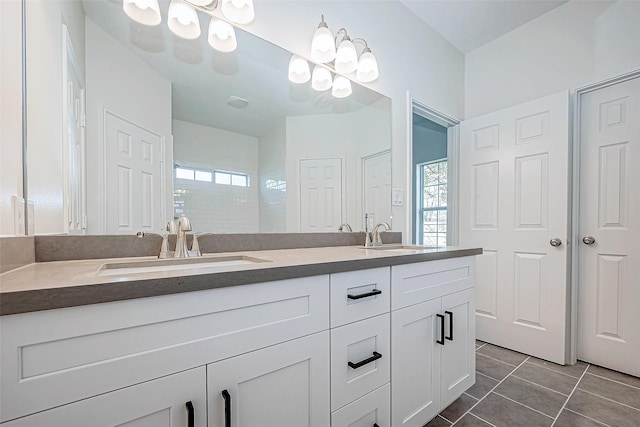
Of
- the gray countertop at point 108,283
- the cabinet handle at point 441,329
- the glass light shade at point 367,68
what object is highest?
the glass light shade at point 367,68

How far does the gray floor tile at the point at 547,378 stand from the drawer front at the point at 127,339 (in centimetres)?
180

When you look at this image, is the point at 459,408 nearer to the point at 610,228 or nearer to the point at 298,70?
the point at 610,228

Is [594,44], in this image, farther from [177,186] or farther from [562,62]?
[177,186]

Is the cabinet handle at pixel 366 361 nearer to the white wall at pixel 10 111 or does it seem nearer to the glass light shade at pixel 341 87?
the white wall at pixel 10 111

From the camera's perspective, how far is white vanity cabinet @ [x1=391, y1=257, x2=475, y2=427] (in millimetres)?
1157

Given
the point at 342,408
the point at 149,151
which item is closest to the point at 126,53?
the point at 149,151

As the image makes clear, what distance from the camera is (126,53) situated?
1111mm

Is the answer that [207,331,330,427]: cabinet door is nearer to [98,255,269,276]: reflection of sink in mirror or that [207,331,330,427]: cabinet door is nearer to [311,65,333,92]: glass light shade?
[98,255,269,276]: reflection of sink in mirror

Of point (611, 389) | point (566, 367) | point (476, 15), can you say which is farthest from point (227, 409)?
point (476, 15)

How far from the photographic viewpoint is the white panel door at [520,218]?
6.61 ft

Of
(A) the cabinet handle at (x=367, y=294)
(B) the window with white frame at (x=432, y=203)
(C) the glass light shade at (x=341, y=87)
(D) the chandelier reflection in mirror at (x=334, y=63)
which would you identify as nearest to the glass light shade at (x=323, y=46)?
(D) the chandelier reflection in mirror at (x=334, y=63)

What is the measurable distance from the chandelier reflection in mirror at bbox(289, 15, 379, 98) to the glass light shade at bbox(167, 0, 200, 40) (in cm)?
49

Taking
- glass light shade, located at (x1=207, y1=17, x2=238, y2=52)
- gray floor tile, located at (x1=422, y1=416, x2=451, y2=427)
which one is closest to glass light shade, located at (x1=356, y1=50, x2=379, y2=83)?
glass light shade, located at (x1=207, y1=17, x2=238, y2=52)

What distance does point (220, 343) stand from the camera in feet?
2.31
